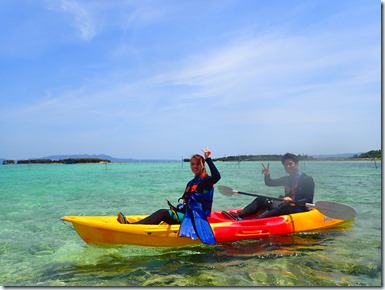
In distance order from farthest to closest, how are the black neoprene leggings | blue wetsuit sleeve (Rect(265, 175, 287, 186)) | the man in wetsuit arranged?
blue wetsuit sleeve (Rect(265, 175, 287, 186))
the man in wetsuit
the black neoprene leggings

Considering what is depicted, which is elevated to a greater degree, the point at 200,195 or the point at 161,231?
the point at 200,195

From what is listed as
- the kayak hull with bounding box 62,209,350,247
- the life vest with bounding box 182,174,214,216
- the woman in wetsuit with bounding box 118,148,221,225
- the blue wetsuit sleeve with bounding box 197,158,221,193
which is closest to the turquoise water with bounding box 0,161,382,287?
the kayak hull with bounding box 62,209,350,247

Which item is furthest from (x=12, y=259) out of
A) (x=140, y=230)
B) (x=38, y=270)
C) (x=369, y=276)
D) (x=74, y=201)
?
(x=74, y=201)

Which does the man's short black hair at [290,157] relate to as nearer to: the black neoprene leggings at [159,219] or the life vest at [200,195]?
the life vest at [200,195]

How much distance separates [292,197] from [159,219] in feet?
9.57

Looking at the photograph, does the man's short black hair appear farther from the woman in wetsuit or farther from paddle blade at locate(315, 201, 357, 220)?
the woman in wetsuit

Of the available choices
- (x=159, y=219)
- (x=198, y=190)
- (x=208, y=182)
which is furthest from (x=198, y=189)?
(x=159, y=219)

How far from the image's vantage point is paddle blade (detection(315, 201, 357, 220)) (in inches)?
263

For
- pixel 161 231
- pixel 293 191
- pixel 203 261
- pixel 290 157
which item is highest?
pixel 290 157

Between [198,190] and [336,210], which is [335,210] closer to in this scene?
[336,210]

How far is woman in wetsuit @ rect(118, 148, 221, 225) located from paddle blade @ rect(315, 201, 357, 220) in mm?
2480

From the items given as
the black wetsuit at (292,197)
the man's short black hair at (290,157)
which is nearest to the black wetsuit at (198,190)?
the black wetsuit at (292,197)

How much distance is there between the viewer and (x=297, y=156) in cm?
706

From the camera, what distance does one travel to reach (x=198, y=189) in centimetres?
567
